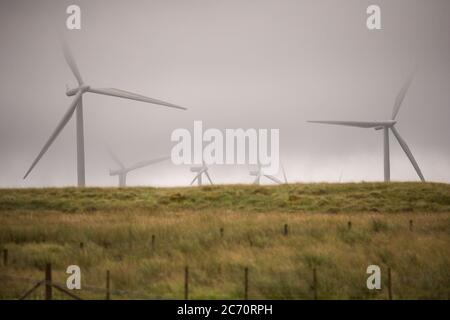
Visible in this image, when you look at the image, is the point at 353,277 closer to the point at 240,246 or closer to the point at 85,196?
the point at 240,246

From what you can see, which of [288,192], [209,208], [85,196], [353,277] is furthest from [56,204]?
[353,277]

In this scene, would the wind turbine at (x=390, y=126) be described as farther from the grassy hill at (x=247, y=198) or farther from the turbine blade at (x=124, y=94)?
the turbine blade at (x=124, y=94)

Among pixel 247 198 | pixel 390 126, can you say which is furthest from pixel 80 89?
pixel 390 126

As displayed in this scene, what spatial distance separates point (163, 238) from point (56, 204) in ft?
72.5

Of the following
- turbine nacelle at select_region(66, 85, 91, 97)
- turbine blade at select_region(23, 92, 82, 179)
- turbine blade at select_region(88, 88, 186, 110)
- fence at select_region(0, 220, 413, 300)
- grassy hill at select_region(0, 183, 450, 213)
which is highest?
turbine nacelle at select_region(66, 85, 91, 97)

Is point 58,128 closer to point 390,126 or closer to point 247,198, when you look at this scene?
point 247,198

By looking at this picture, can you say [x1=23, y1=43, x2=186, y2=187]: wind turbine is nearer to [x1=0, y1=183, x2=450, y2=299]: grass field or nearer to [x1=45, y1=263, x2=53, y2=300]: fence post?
[x1=0, y1=183, x2=450, y2=299]: grass field

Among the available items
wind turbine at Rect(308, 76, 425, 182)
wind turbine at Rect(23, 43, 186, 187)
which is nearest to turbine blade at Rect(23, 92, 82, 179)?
wind turbine at Rect(23, 43, 186, 187)

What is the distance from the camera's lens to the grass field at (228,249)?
1902 cm

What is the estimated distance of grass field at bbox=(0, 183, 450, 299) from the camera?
19.0 m

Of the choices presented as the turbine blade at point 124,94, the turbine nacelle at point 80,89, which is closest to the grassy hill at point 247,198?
the turbine blade at point 124,94

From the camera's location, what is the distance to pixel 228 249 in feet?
82.8

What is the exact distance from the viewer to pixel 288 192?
52.0 m

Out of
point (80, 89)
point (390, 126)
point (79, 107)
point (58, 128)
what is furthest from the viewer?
point (390, 126)
